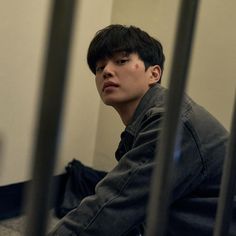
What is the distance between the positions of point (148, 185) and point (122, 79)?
41cm

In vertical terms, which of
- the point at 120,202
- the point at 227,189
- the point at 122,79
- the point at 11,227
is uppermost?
the point at 122,79

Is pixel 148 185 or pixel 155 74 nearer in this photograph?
pixel 148 185

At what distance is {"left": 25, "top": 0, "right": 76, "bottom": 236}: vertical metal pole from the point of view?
0.96 feet

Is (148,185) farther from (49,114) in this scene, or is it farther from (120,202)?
(49,114)

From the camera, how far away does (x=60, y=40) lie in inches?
11.6

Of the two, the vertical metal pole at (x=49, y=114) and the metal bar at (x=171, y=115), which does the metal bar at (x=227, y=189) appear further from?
the vertical metal pole at (x=49, y=114)

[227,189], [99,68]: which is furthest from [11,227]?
[227,189]

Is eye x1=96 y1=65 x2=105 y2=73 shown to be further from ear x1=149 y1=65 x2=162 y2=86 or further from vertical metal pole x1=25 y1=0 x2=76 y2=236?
vertical metal pole x1=25 y1=0 x2=76 y2=236

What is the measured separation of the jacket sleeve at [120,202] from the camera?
84cm

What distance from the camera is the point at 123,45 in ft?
3.96

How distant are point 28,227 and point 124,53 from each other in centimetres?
93

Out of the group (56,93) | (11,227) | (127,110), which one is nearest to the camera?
(56,93)

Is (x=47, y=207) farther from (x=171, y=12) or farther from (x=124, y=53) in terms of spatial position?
(x=171, y=12)

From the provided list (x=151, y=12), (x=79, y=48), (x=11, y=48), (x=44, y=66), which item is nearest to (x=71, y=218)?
(x=44, y=66)
